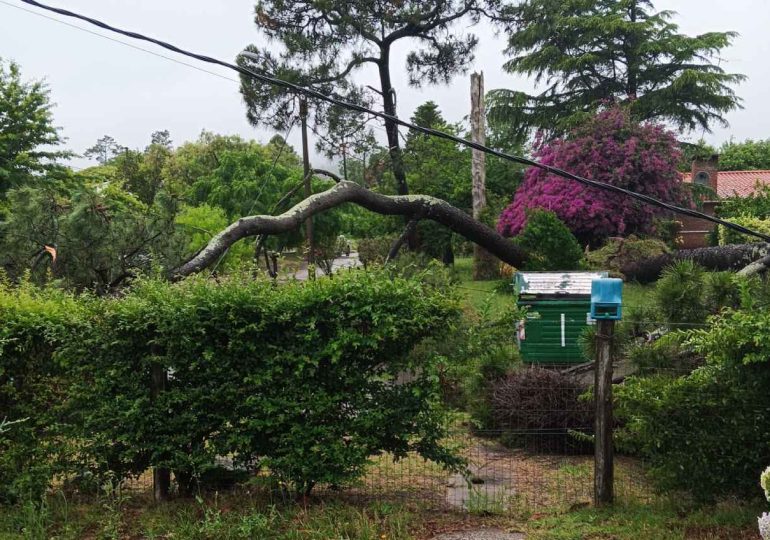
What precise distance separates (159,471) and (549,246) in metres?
10.6

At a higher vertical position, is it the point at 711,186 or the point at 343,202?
the point at 711,186

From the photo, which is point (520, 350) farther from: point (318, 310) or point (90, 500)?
point (90, 500)

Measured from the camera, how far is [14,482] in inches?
219

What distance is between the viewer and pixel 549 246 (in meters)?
14.8

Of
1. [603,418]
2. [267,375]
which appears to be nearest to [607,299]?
[603,418]

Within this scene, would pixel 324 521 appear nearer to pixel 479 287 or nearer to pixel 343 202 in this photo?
pixel 343 202

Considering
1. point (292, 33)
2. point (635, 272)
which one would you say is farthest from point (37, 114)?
point (635, 272)

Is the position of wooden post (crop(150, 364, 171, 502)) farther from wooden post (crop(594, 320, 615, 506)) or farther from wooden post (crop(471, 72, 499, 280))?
wooden post (crop(471, 72, 499, 280))

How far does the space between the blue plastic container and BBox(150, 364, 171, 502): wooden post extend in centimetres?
330

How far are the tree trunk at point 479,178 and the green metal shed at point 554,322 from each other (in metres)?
11.0

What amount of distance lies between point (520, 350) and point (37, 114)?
19762 millimetres

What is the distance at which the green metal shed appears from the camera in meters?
9.09

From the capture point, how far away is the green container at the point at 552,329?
912 centimetres

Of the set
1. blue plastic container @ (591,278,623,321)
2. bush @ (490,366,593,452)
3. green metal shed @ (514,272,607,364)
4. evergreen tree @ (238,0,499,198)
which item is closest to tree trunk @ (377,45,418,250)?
evergreen tree @ (238,0,499,198)
